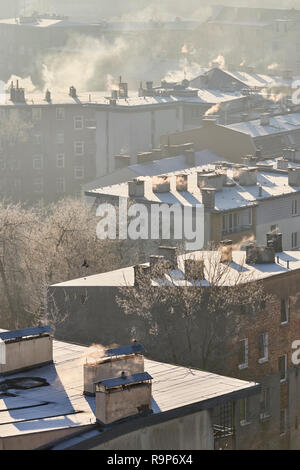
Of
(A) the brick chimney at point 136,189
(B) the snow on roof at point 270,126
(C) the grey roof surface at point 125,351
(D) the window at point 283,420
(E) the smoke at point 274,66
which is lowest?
(D) the window at point 283,420

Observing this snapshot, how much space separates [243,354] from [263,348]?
1155 millimetres

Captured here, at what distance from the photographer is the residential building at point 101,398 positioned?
29.6m

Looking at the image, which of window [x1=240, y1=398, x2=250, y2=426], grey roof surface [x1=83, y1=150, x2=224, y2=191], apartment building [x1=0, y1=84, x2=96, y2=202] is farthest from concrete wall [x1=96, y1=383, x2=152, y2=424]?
apartment building [x1=0, y1=84, x2=96, y2=202]

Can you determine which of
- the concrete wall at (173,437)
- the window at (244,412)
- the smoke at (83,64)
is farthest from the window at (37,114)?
the concrete wall at (173,437)

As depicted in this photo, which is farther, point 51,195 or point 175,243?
point 51,195

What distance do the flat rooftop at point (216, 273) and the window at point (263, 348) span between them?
191cm

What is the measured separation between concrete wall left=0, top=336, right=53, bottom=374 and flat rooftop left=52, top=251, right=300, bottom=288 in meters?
9.58

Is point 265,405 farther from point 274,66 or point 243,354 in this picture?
point 274,66

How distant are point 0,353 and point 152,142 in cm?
6612

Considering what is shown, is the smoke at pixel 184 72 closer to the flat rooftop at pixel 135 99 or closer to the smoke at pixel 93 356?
the flat rooftop at pixel 135 99

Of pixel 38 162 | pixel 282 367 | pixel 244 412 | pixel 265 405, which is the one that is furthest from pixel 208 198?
pixel 38 162
